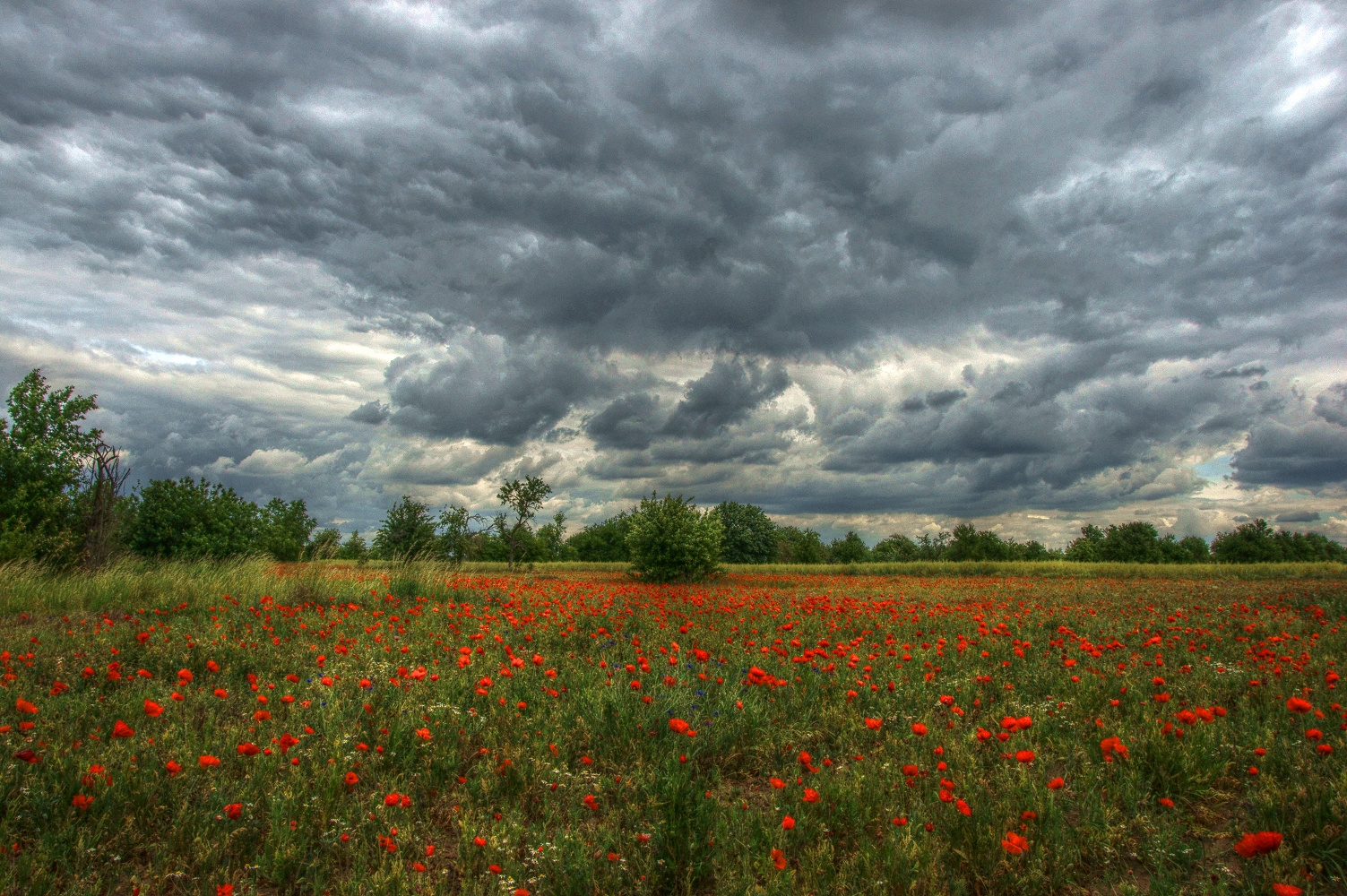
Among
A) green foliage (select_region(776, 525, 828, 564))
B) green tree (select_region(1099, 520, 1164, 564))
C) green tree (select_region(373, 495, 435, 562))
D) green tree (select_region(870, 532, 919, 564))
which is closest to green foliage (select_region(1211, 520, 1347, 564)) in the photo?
green tree (select_region(1099, 520, 1164, 564))

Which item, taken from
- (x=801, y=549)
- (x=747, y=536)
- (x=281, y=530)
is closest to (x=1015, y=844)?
(x=281, y=530)

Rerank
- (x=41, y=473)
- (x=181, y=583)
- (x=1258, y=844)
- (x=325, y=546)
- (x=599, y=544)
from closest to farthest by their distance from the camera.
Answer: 1. (x=1258, y=844)
2. (x=181, y=583)
3. (x=325, y=546)
4. (x=41, y=473)
5. (x=599, y=544)

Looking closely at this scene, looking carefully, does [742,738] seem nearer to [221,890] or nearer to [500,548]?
[221,890]

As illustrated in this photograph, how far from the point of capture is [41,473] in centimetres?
2097

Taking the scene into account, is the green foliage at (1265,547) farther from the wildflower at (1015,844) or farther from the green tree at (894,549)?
the wildflower at (1015,844)

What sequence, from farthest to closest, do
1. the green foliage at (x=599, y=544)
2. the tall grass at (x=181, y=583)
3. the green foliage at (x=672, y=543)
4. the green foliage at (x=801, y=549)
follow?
the green foliage at (x=599, y=544)
the green foliage at (x=801, y=549)
the green foliage at (x=672, y=543)
the tall grass at (x=181, y=583)

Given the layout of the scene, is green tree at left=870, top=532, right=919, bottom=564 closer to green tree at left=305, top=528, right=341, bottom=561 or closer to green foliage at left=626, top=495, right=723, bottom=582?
green foliage at left=626, top=495, right=723, bottom=582

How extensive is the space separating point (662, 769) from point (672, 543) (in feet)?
83.8

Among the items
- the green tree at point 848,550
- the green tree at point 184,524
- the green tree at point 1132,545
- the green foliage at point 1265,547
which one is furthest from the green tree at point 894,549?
the green tree at point 184,524

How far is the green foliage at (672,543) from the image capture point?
29.8m

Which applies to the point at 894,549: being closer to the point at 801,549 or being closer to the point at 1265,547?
the point at 801,549

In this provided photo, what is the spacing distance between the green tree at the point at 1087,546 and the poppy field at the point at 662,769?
103910 mm

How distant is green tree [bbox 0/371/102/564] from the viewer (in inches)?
714

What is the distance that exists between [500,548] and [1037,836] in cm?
5215
